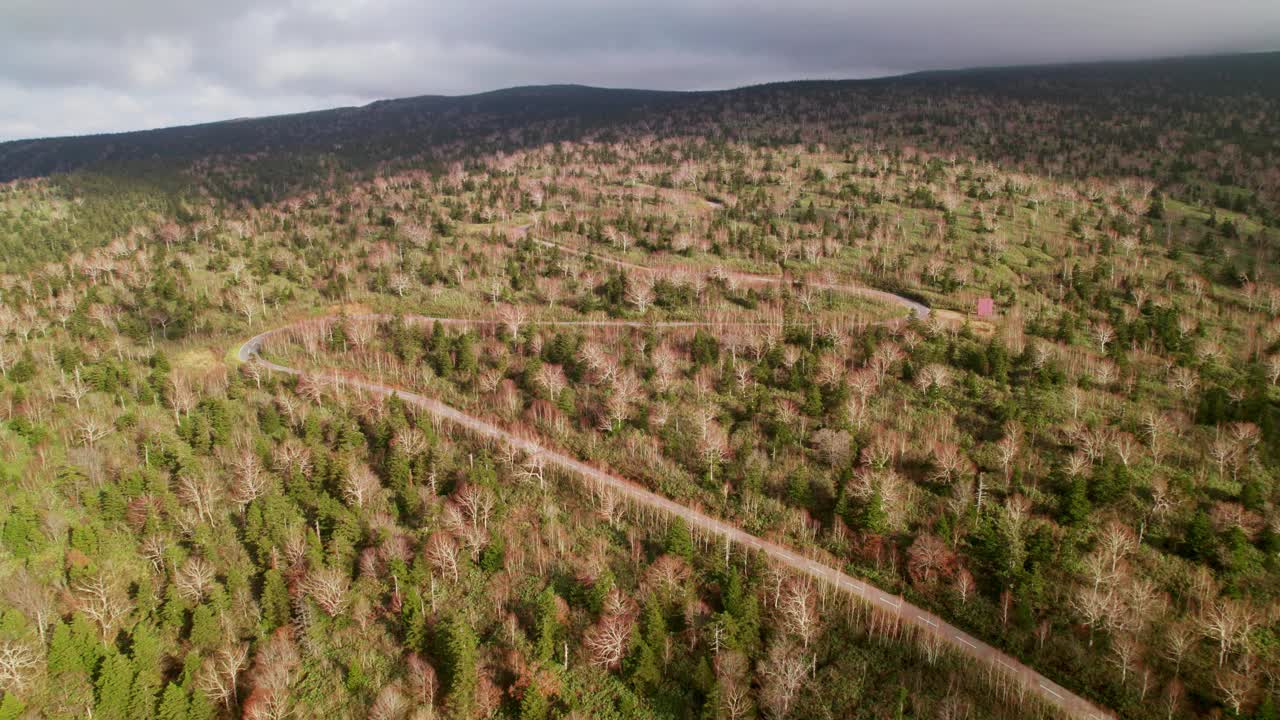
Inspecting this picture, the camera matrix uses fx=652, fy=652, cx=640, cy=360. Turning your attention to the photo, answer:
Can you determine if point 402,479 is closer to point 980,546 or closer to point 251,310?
point 980,546

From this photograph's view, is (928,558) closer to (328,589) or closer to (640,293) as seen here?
(328,589)

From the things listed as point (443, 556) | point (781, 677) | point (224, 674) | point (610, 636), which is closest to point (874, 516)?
point (781, 677)

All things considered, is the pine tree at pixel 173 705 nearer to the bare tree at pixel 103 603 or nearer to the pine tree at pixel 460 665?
the bare tree at pixel 103 603

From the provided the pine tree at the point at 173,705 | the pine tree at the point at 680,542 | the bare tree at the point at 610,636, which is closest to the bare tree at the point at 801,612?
the pine tree at the point at 680,542

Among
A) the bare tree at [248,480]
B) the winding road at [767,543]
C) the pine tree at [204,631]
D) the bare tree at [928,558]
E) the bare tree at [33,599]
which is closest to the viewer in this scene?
the winding road at [767,543]

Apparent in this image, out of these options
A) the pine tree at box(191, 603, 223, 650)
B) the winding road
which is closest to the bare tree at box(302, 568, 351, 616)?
the pine tree at box(191, 603, 223, 650)

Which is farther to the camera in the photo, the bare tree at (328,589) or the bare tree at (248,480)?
the bare tree at (248,480)
